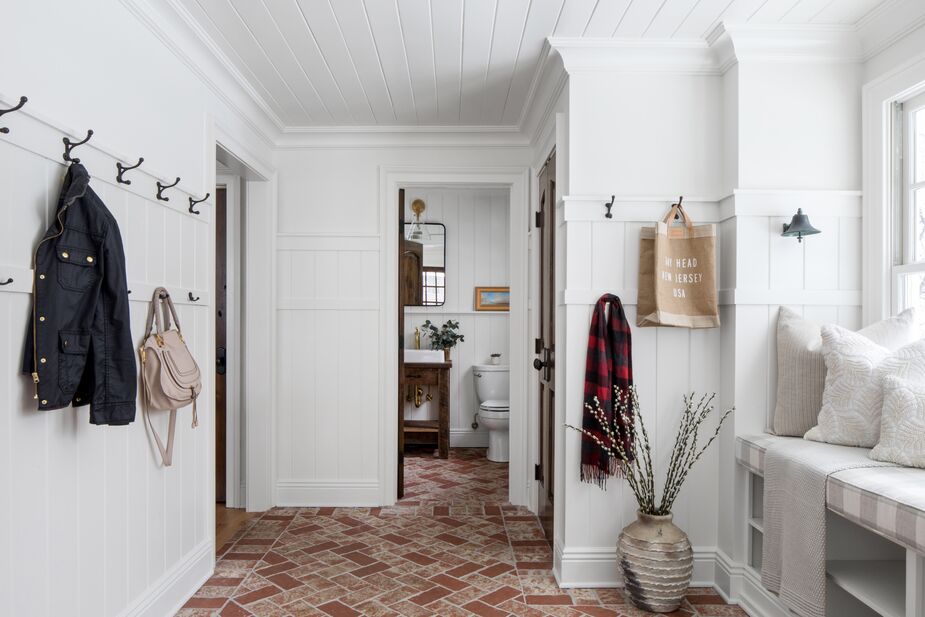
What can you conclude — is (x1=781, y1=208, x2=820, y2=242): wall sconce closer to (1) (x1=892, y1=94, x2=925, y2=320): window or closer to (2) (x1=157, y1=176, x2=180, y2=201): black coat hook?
(1) (x1=892, y1=94, x2=925, y2=320): window

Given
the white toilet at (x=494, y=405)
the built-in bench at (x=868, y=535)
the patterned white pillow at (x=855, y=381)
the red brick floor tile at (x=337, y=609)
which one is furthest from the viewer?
the white toilet at (x=494, y=405)

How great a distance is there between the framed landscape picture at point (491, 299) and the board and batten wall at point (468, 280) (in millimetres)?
47

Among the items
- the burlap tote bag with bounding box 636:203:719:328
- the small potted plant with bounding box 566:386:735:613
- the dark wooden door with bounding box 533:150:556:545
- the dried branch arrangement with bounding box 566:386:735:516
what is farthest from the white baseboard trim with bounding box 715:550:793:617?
the burlap tote bag with bounding box 636:203:719:328

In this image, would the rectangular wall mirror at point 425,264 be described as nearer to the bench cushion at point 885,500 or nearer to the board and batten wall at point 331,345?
the board and batten wall at point 331,345

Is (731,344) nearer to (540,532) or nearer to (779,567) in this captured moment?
(779,567)

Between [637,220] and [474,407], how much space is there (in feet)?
10.4

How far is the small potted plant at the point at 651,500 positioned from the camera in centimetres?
241

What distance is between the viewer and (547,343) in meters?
3.40

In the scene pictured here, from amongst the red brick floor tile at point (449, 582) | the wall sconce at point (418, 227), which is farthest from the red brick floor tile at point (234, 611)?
the wall sconce at point (418, 227)

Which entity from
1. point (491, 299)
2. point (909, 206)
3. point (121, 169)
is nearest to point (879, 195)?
point (909, 206)

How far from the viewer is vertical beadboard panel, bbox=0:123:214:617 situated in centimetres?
158

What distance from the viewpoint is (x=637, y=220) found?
2.71m

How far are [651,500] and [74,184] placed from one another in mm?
2410

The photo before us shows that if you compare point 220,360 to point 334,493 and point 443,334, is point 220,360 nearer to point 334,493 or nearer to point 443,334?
point 334,493
